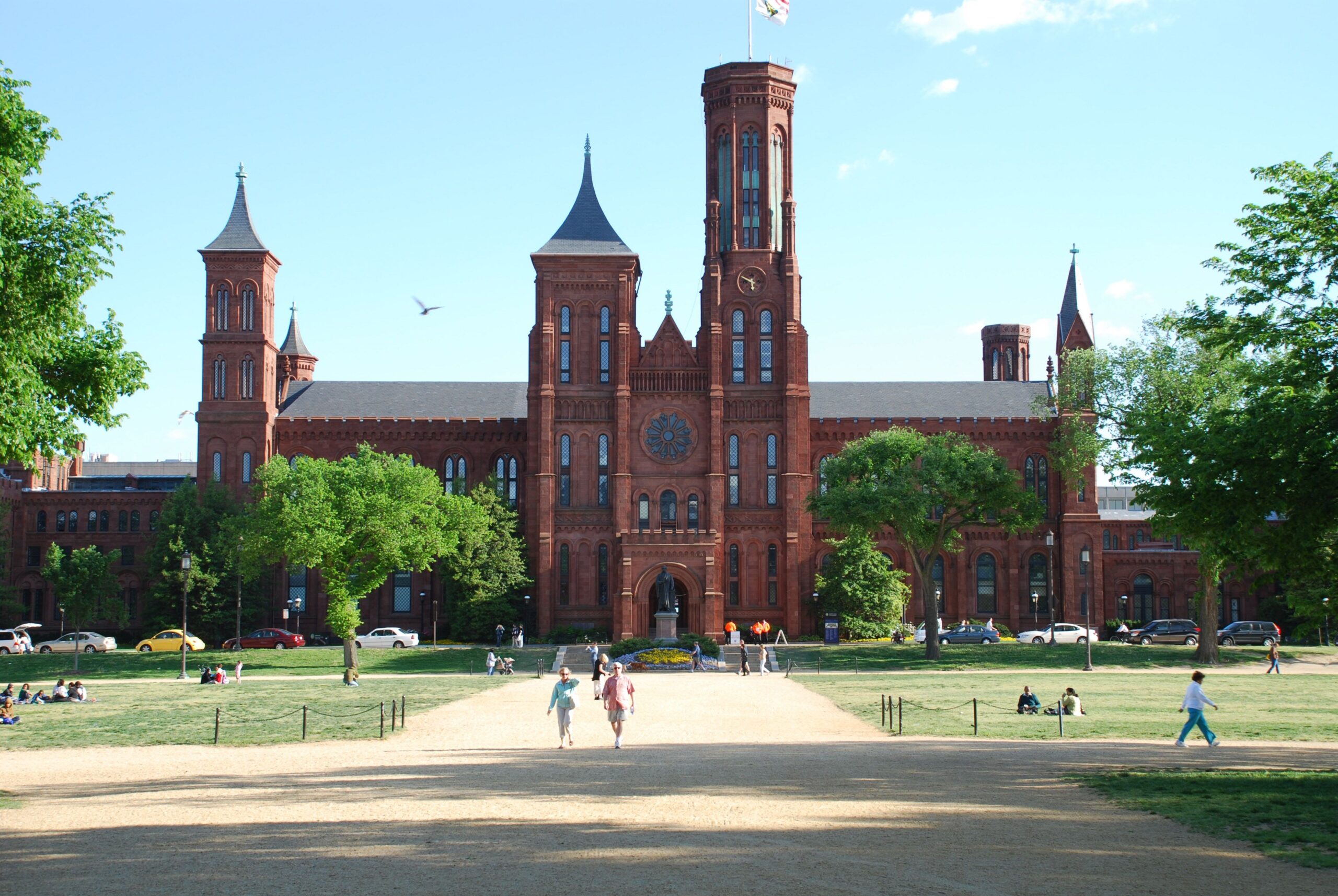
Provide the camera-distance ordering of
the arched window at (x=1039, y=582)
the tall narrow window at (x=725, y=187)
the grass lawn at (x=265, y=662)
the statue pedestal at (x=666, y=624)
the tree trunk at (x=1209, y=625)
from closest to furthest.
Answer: the tree trunk at (x=1209, y=625), the grass lawn at (x=265, y=662), the statue pedestal at (x=666, y=624), the tall narrow window at (x=725, y=187), the arched window at (x=1039, y=582)

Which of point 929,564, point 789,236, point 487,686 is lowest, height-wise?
point 487,686

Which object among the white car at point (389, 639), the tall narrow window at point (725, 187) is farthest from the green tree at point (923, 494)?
the white car at point (389, 639)

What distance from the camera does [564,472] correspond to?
7706 cm

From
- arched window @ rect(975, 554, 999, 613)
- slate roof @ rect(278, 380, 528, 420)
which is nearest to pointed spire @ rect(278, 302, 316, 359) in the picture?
slate roof @ rect(278, 380, 528, 420)

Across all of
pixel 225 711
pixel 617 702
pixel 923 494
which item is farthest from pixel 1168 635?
pixel 225 711

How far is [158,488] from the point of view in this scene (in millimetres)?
97625

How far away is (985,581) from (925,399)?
13801 mm

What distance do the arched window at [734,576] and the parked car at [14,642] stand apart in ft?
131

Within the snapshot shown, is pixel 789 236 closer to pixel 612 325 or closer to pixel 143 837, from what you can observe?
pixel 612 325

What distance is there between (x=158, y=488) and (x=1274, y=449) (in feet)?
296

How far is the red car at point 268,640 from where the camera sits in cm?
7256

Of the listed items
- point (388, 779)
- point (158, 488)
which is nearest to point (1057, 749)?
point (388, 779)

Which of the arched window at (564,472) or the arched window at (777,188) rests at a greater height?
the arched window at (777,188)

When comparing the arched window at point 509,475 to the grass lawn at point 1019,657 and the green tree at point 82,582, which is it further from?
→ the grass lawn at point 1019,657
